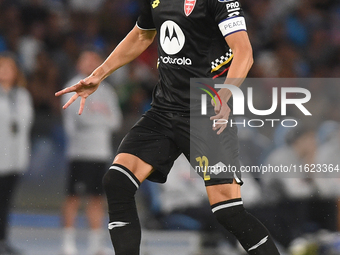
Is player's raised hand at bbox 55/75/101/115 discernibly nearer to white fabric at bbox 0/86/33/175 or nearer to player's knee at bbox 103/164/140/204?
player's knee at bbox 103/164/140/204

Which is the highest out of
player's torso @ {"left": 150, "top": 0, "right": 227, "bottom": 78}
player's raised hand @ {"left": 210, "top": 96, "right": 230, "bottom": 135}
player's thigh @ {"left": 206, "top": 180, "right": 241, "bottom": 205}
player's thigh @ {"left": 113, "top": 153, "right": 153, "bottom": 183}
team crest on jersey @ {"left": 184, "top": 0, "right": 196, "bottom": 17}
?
team crest on jersey @ {"left": 184, "top": 0, "right": 196, "bottom": 17}

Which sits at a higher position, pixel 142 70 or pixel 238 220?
pixel 142 70

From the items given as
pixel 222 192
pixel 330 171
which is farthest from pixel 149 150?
pixel 330 171

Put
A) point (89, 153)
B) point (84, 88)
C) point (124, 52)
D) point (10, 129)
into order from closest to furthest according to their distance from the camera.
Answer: point (84, 88)
point (124, 52)
point (10, 129)
point (89, 153)

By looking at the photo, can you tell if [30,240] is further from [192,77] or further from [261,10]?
[261,10]

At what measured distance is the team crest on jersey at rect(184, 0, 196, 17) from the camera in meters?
3.18

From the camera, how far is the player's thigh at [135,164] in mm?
3234

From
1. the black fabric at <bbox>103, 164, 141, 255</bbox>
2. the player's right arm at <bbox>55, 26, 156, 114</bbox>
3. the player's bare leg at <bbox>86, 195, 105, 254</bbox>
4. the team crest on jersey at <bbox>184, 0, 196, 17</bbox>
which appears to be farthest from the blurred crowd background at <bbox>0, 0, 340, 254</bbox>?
the team crest on jersey at <bbox>184, 0, 196, 17</bbox>

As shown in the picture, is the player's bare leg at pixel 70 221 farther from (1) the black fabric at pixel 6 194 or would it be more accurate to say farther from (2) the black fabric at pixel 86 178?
(1) the black fabric at pixel 6 194

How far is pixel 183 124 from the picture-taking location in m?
3.30

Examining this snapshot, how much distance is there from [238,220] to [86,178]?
9.86 feet

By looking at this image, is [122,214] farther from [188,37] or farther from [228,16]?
[228,16]

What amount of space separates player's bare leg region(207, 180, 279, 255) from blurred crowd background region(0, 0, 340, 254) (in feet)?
8.02

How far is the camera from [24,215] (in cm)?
599
